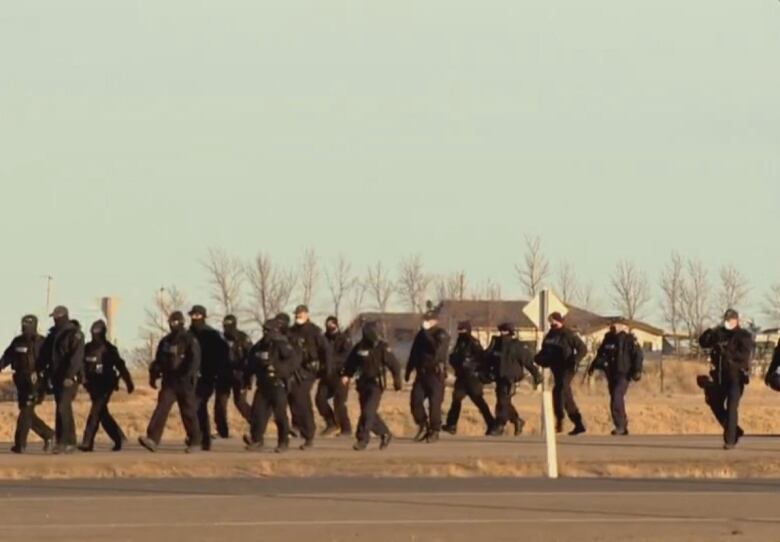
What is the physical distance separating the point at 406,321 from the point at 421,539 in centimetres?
8036

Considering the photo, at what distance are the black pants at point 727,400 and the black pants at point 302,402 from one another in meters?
5.21

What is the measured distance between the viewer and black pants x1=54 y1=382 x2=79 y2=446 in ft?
89.4

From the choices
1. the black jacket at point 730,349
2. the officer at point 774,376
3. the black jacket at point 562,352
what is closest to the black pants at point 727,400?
the black jacket at point 730,349

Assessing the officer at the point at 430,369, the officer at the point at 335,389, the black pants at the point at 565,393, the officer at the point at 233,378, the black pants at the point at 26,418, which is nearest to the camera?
the black pants at the point at 26,418

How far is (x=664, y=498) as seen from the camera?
2092 cm

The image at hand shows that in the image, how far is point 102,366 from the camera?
91.8 feet

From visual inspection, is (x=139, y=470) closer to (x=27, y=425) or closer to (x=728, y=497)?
(x=27, y=425)

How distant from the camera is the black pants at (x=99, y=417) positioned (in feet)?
91.5

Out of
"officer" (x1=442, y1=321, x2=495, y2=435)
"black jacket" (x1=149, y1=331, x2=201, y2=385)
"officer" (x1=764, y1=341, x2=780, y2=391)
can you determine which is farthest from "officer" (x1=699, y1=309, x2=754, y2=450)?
"black jacket" (x1=149, y1=331, x2=201, y2=385)

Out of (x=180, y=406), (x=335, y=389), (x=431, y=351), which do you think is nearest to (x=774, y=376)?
(x=431, y=351)

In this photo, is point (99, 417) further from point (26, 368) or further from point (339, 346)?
point (339, 346)

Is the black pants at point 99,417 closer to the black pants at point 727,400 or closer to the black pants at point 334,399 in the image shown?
the black pants at point 334,399

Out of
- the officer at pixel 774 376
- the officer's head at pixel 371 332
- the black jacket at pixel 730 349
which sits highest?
the officer's head at pixel 371 332

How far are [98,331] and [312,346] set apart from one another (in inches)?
118
